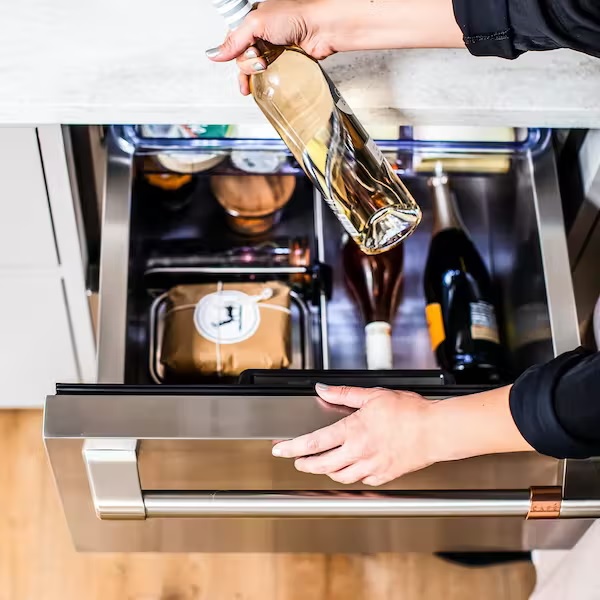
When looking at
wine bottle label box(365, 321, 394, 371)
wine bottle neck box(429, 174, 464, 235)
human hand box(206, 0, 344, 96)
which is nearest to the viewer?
human hand box(206, 0, 344, 96)

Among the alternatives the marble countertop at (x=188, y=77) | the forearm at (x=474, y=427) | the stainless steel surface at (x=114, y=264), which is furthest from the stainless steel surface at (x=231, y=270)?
the forearm at (x=474, y=427)

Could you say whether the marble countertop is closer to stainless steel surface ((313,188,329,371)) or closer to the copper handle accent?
stainless steel surface ((313,188,329,371))

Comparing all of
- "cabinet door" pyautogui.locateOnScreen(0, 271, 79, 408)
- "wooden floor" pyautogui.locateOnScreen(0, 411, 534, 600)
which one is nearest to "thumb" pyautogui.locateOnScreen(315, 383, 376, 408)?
"cabinet door" pyautogui.locateOnScreen(0, 271, 79, 408)

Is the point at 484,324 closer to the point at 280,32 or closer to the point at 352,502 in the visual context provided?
the point at 352,502

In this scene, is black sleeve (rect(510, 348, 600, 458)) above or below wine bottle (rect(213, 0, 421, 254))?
below

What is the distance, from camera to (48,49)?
744mm

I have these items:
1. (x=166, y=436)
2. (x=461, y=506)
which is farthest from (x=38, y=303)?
(x=461, y=506)

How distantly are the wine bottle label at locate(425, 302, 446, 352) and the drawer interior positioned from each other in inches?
1.6

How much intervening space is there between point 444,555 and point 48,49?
0.92m

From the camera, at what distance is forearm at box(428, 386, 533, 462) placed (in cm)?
64

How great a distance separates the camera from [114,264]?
32.7 inches

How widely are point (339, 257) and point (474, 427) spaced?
0.44 m

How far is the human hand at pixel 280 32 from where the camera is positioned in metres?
0.68

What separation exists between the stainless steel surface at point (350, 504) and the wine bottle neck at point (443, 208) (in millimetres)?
379
